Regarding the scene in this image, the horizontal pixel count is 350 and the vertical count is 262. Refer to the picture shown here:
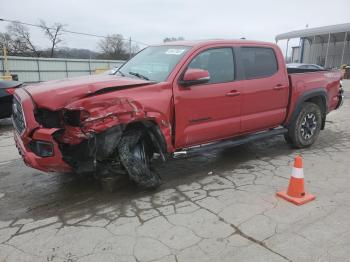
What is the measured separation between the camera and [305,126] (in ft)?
20.2

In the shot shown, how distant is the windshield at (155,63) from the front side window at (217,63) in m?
0.25

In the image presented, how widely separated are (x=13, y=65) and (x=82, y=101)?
74.3ft

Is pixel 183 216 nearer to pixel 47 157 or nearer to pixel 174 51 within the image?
pixel 47 157

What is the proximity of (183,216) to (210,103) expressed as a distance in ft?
5.50

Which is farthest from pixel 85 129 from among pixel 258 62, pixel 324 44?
pixel 324 44

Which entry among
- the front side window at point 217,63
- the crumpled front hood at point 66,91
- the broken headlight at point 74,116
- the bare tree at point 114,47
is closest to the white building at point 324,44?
the bare tree at point 114,47

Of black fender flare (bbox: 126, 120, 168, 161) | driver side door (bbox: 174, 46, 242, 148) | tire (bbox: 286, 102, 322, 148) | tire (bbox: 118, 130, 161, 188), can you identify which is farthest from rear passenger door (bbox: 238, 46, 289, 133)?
tire (bbox: 118, 130, 161, 188)

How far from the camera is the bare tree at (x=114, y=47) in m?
52.2

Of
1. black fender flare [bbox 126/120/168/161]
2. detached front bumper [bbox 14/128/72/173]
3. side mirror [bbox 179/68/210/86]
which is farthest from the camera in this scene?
side mirror [bbox 179/68/210/86]

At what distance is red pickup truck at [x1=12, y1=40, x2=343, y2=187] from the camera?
11.9 feet

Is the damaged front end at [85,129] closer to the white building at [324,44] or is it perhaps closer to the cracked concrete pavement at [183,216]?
the cracked concrete pavement at [183,216]

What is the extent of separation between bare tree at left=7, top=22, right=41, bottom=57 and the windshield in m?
51.1

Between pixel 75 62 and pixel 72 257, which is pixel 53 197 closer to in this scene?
pixel 72 257

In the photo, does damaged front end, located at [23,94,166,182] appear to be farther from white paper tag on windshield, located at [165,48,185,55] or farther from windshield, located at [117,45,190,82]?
white paper tag on windshield, located at [165,48,185,55]
